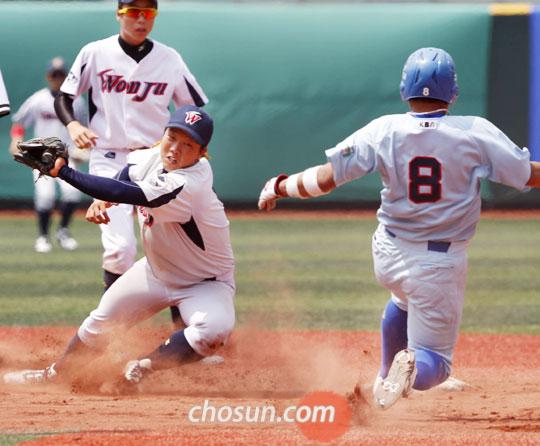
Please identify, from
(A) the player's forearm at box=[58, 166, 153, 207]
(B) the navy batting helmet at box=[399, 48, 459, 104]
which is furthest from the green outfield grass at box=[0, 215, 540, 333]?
(B) the navy batting helmet at box=[399, 48, 459, 104]

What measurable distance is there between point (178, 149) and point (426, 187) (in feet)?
4.31

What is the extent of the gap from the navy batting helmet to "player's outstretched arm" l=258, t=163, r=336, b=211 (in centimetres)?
51

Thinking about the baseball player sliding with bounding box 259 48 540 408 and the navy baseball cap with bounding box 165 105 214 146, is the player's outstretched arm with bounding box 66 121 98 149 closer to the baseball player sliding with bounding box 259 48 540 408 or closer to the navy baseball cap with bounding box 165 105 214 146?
the navy baseball cap with bounding box 165 105 214 146

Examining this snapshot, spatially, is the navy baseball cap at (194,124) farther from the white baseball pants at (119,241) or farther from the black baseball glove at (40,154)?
the white baseball pants at (119,241)

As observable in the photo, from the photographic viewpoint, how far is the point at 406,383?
5090 millimetres

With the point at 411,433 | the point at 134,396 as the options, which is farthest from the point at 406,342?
the point at 134,396

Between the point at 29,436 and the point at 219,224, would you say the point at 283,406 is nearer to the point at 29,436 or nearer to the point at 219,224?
the point at 219,224

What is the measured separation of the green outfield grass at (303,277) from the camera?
9.30 m

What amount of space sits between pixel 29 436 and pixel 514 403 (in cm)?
254

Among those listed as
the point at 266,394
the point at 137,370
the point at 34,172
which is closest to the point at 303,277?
the point at 34,172

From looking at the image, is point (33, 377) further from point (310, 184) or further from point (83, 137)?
point (310, 184)

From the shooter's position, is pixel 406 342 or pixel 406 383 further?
pixel 406 342

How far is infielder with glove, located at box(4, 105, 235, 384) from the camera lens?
5.73m

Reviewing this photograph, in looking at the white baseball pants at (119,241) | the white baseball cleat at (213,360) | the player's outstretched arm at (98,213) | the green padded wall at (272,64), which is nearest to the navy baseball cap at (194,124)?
the player's outstretched arm at (98,213)
